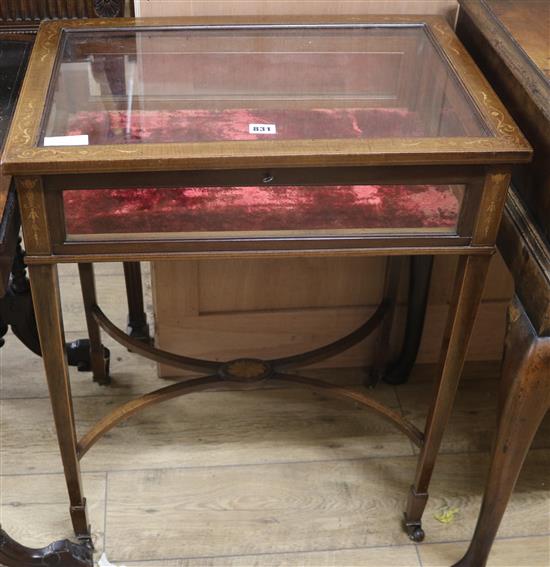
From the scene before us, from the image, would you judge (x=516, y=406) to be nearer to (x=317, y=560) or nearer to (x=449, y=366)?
(x=449, y=366)

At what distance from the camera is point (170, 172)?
1059 mm

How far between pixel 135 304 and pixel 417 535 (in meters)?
0.79

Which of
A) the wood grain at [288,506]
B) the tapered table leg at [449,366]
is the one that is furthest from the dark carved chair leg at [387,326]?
the tapered table leg at [449,366]

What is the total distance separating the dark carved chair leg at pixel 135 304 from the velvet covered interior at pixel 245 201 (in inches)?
23.9

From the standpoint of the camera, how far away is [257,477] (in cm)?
166

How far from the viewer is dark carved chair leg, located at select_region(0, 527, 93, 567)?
4.59 ft

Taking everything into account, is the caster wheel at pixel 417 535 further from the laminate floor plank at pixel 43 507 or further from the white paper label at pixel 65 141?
the white paper label at pixel 65 141

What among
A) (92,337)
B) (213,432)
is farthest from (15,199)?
(213,432)

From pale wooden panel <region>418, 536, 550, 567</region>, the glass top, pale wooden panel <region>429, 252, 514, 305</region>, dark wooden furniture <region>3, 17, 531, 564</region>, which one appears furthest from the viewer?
pale wooden panel <region>429, 252, 514, 305</region>

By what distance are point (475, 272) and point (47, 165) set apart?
0.61 m

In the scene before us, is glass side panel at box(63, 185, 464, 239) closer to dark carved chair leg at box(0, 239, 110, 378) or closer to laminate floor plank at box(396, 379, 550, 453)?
dark carved chair leg at box(0, 239, 110, 378)

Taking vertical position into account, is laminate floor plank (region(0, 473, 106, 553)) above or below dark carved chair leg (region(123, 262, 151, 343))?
below

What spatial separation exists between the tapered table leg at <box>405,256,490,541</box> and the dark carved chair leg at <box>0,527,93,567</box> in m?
0.60

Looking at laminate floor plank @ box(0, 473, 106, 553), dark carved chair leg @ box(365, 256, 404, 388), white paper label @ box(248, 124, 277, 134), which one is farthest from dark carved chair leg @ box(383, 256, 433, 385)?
laminate floor plank @ box(0, 473, 106, 553)
